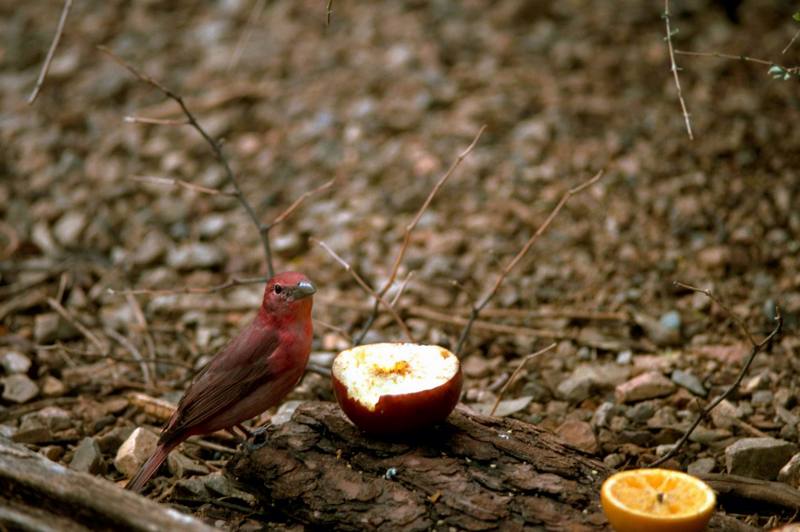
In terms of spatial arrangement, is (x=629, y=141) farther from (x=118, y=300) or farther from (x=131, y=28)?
(x=131, y=28)

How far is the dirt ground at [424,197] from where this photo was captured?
4496 mm

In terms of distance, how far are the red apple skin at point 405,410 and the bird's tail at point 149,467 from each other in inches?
31.8

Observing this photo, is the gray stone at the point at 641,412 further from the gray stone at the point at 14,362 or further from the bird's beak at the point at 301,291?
the gray stone at the point at 14,362

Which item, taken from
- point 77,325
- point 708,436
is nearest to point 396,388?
point 708,436

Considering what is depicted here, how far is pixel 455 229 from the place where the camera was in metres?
5.92

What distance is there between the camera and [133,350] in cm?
496

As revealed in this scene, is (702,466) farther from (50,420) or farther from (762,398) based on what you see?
(50,420)

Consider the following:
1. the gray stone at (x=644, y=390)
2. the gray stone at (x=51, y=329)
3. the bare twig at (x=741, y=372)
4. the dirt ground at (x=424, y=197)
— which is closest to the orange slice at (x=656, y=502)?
the bare twig at (x=741, y=372)

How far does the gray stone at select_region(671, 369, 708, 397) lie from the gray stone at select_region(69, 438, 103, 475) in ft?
8.61

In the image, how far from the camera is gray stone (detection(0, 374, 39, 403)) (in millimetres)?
4434

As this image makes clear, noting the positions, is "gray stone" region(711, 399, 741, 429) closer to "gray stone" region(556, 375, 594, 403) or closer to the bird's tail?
"gray stone" region(556, 375, 594, 403)

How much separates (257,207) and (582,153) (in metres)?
2.33

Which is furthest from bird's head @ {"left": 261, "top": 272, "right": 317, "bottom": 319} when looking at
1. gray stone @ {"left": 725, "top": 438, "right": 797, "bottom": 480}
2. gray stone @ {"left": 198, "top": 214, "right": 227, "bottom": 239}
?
gray stone @ {"left": 198, "top": 214, "right": 227, "bottom": 239}

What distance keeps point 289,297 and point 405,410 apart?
0.77 m
